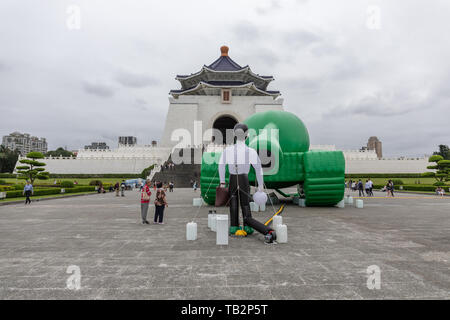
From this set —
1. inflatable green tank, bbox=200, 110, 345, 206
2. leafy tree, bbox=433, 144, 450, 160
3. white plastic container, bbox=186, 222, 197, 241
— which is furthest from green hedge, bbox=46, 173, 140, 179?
leafy tree, bbox=433, 144, 450, 160

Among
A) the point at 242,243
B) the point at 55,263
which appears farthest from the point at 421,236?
the point at 55,263

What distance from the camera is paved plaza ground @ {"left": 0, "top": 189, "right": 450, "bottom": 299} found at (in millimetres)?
2773

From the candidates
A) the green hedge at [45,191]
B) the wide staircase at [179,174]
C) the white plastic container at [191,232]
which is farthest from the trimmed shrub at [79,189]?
the white plastic container at [191,232]

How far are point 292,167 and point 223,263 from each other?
22.2ft

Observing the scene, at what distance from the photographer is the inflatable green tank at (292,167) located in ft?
31.3

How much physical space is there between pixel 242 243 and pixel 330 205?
6.73 meters

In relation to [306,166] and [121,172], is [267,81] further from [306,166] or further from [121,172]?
[306,166]

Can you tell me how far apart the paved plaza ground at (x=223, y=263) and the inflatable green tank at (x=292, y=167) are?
3.49m

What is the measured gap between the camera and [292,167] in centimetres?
985

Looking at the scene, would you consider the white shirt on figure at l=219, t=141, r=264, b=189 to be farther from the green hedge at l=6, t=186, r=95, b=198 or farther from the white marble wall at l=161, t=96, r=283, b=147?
the white marble wall at l=161, t=96, r=283, b=147

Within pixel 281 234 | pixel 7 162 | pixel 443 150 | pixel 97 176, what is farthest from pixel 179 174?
pixel 443 150

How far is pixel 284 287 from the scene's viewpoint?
2.86 metres

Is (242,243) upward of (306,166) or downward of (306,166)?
downward

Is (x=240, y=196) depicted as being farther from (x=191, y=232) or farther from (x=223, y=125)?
(x=223, y=125)
